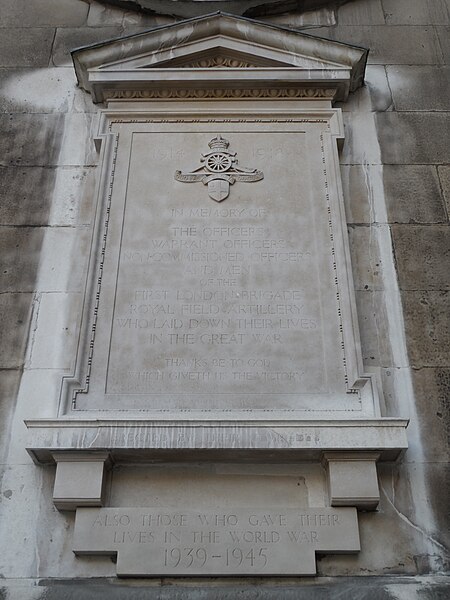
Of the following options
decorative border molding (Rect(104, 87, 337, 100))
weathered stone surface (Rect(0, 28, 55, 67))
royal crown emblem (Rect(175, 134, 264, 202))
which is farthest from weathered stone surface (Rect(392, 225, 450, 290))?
weathered stone surface (Rect(0, 28, 55, 67))

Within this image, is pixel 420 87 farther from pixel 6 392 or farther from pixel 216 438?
pixel 6 392

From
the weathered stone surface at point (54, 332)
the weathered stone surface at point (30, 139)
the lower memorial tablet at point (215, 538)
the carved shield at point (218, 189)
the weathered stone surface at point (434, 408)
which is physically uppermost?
the weathered stone surface at point (30, 139)

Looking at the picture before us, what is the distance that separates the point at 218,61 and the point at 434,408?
207 inches

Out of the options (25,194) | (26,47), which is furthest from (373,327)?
(26,47)

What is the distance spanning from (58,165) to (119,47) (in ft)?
5.88

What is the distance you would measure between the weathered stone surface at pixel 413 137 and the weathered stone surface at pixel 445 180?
130 mm

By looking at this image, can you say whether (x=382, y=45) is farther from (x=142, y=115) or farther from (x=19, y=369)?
(x=19, y=369)

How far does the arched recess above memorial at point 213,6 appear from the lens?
1022 centimetres

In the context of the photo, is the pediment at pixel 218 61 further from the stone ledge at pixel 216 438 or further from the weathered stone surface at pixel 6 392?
the stone ledge at pixel 216 438

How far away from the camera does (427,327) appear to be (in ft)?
24.2

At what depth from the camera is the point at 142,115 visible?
29.0ft

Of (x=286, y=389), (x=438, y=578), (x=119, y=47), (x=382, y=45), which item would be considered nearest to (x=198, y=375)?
(x=286, y=389)

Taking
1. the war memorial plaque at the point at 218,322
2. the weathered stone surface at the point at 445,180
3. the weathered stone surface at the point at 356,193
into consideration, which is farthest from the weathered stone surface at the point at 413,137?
the war memorial plaque at the point at 218,322

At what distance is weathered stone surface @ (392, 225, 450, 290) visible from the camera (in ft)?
25.2
